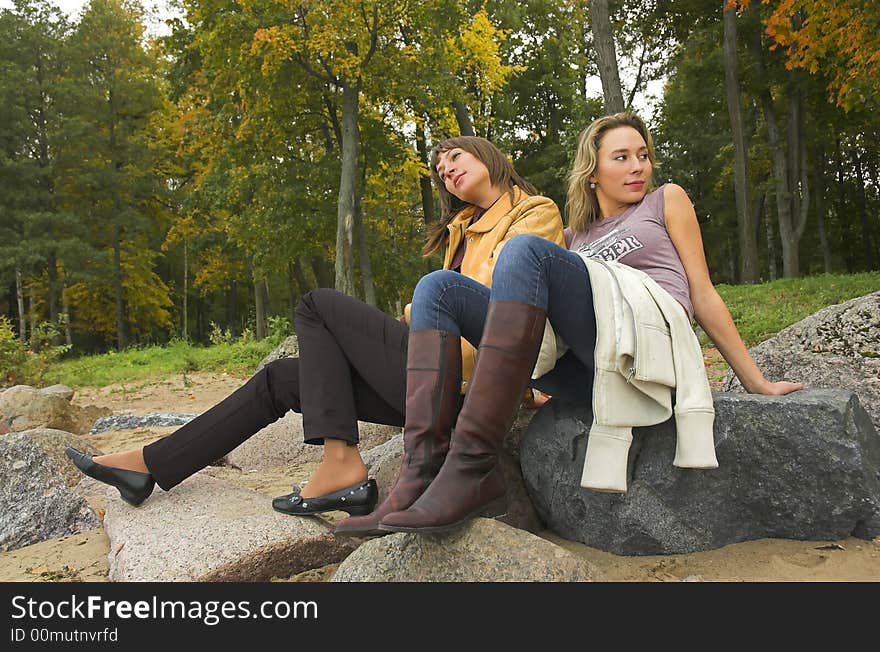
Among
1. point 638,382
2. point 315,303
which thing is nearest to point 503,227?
point 315,303

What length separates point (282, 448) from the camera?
4.87 m

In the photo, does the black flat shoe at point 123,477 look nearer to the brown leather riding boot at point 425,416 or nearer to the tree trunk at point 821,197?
the brown leather riding boot at point 425,416

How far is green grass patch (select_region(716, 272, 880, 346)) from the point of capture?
27.0ft

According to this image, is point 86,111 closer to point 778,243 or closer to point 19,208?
point 19,208

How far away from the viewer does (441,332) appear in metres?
2.30

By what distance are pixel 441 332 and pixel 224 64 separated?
41.8 ft

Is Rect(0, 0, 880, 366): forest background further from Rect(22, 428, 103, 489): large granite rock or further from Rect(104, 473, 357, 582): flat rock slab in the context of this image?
Rect(104, 473, 357, 582): flat rock slab

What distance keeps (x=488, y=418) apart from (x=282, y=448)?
307 centimetres

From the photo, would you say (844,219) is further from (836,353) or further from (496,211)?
(496,211)

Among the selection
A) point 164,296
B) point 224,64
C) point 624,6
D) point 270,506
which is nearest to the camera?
point 270,506

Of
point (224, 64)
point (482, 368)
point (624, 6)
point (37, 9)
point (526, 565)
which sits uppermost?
point (37, 9)

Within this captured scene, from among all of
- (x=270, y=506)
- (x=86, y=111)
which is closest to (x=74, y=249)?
(x=86, y=111)

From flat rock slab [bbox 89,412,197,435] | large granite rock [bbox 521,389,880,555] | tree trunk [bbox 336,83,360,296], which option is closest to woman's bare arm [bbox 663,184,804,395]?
large granite rock [bbox 521,389,880,555]

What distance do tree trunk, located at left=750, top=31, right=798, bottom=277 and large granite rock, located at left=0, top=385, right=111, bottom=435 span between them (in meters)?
13.3
